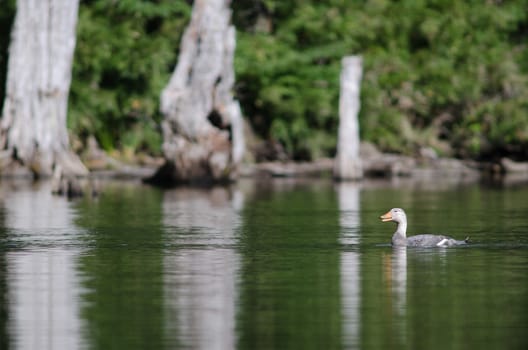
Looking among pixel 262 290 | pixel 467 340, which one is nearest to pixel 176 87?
pixel 262 290

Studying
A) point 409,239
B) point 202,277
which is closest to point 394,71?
point 409,239

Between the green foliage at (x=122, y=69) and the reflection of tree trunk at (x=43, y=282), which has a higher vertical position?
the green foliage at (x=122, y=69)

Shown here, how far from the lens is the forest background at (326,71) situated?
5528 centimetres

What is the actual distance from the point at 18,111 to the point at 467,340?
126 ft

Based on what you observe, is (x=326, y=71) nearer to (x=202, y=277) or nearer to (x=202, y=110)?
(x=202, y=110)

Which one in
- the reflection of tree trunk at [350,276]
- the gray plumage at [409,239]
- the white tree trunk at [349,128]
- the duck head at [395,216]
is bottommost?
the reflection of tree trunk at [350,276]

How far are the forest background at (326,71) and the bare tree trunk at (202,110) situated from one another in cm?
686

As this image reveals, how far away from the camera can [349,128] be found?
51375 mm

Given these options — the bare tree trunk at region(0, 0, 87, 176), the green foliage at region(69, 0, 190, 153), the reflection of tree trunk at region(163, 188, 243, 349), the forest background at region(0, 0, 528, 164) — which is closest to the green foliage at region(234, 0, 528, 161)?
the forest background at region(0, 0, 528, 164)

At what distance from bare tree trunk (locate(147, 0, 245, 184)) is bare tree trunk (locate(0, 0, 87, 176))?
11.8 ft

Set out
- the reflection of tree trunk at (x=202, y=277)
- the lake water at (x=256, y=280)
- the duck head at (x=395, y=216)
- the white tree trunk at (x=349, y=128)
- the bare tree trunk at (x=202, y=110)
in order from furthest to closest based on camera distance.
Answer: the white tree trunk at (x=349, y=128), the bare tree trunk at (x=202, y=110), the duck head at (x=395, y=216), the reflection of tree trunk at (x=202, y=277), the lake water at (x=256, y=280)

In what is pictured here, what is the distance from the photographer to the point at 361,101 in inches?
2357

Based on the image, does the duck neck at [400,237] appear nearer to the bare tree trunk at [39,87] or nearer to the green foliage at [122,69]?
the bare tree trunk at [39,87]

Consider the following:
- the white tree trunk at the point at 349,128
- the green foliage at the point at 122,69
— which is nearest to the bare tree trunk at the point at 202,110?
the white tree trunk at the point at 349,128
